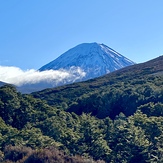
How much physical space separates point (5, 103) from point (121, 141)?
2096cm

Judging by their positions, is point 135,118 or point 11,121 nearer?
point 135,118

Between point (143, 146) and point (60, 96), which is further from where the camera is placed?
point (60, 96)

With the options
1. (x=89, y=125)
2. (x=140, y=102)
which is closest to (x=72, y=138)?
(x=89, y=125)

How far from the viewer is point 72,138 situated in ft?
98.5

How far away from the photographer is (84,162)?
21.8m

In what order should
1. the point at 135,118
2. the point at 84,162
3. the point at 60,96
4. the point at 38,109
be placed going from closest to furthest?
the point at 84,162
the point at 135,118
the point at 38,109
the point at 60,96

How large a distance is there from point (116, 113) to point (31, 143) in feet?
104

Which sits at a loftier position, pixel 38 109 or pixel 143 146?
pixel 38 109

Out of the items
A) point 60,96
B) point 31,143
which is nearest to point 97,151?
point 31,143

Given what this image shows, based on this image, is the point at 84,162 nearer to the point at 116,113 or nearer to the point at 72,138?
the point at 72,138

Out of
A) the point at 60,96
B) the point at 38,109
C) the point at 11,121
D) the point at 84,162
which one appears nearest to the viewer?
the point at 84,162

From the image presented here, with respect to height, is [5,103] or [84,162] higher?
[5,103]

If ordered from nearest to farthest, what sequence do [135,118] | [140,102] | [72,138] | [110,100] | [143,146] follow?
[143,146], [72,138], [135,118], [140,102], [110,100]

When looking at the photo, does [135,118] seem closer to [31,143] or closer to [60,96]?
[31,143]
